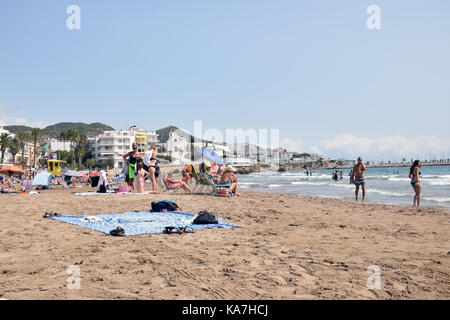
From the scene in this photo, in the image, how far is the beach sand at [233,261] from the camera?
110 inches

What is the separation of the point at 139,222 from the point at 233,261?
2.90 meters

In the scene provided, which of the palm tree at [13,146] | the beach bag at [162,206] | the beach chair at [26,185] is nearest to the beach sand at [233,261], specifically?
the beach bag at [162,206]

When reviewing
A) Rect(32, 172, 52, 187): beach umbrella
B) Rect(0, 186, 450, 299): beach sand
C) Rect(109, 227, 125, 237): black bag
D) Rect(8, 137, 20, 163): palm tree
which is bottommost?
Rect(0, 186, 450, 299): beach sand

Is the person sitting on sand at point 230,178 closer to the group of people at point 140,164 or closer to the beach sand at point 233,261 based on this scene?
the group of people at point 140,164

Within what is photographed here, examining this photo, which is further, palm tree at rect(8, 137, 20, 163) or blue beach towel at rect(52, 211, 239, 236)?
palm tree at rect(8, 137, 20, 163)

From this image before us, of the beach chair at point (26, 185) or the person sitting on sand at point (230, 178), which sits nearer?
the person sitting on sand at point (230, 178)

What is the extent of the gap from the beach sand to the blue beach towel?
0.24m

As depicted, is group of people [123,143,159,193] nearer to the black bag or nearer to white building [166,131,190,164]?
the black bag

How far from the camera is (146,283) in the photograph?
2988mm

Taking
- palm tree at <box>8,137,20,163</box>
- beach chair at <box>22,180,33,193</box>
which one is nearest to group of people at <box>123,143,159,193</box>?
beach chair at <box>22,180,33,193</box>

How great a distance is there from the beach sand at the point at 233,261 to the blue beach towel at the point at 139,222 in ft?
0.80

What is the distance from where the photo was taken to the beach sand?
2793 millimetres

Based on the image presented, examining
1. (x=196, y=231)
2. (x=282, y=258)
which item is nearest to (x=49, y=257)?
(x=196, y=231)
